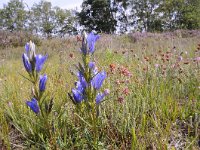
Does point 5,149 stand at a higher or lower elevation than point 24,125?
lower

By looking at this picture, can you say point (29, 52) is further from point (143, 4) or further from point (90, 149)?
point (143, 4)

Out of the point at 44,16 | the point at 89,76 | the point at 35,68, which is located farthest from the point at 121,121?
the point at 44,16

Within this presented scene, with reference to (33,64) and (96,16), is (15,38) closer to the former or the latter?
(33,64)

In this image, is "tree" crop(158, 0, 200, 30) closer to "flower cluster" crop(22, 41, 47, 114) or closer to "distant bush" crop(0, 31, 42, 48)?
"distant bush" crop(0, 31, 42, 48)

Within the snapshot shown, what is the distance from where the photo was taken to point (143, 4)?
105ft

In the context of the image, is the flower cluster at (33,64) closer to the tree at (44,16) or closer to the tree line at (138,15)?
the tree line at (138,15)

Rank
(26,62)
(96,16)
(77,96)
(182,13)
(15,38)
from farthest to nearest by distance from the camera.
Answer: (96,16) → (182,13) → (15,38) → (77,96) → (26,62)

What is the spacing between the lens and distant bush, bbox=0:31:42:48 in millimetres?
11080

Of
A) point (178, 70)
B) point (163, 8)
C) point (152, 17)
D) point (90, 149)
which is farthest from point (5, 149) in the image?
point (152, 17)

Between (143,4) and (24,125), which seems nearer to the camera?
(24,125)

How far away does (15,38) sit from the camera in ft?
38.6

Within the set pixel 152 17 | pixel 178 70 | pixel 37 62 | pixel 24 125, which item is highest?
pixel 152 17

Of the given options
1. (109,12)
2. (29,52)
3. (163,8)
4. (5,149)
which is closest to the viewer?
(29,52)

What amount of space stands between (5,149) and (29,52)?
3.12 ft
